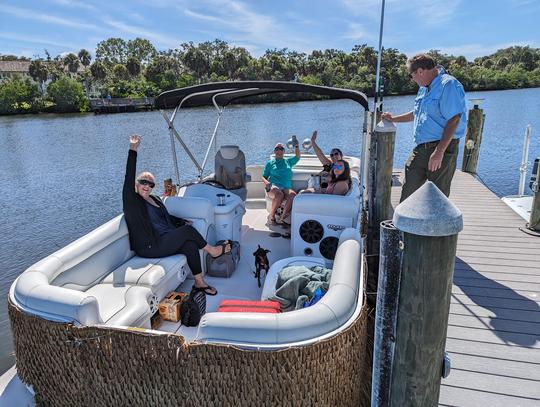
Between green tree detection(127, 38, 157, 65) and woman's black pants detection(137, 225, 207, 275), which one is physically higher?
green tree detection(127, 38, 157, 65)

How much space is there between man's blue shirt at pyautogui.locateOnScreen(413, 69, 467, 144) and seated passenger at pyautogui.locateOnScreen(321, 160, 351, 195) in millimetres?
957

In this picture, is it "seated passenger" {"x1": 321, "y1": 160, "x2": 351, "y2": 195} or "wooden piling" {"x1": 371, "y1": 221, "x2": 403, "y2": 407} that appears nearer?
"wooden piling" {"x1": 371, "y1": 221, "x2": 403, "y2": 407}

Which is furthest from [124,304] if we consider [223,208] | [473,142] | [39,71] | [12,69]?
[12,69]

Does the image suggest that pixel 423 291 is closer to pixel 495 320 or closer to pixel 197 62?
pixel 495 320

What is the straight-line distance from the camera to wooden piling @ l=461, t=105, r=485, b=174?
7512 millimetres

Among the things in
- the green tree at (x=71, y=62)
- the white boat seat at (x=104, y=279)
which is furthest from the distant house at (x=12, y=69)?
the white boat seat at (x=104, y=279)

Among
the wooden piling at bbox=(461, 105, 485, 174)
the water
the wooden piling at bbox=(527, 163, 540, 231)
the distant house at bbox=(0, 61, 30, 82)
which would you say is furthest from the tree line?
the wooden piling at bbox=(527, 163, 540, 231)

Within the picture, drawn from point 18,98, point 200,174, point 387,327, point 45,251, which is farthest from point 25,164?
point 18,98

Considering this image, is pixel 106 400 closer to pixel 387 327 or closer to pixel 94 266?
pixel 94 266

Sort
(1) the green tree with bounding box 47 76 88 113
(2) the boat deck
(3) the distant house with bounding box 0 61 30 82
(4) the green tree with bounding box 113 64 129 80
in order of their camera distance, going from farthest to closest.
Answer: (3) the distant house with bounding box 0 61 30 82, (4) the green tree with bounding box 113 64 129 80, (1) the green tree with bounding box 47 76 88 113, (2) the boat deck

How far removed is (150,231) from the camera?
10.8 ft

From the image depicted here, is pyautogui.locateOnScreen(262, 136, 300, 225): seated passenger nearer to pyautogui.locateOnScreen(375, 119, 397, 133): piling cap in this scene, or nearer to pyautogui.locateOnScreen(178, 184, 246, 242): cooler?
pyautogui.locateOnScreen(178, 184, 246, 242): cooler

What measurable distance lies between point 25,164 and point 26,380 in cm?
1515

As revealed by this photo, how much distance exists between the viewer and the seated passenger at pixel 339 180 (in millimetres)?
4137
